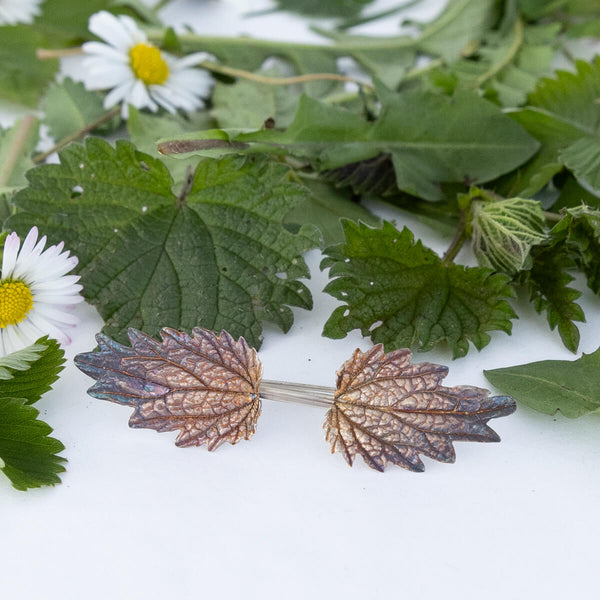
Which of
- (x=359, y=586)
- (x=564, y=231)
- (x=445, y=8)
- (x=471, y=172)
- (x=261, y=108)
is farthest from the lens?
(x=445, y=8)

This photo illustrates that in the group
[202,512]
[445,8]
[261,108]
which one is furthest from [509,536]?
[445,8]

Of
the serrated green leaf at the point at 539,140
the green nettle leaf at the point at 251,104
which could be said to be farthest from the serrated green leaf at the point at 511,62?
the green nettle leaf at the point at 251,104

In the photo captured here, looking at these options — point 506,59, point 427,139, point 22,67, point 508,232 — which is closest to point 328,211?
point 427,139

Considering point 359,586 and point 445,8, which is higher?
point 445,8

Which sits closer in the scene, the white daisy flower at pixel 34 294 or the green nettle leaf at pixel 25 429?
the green nettle leaf at pixel 25 429

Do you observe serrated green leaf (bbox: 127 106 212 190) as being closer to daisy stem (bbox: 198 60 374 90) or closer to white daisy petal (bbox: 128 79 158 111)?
white daisy petal (bbox: 128 79 158 111)

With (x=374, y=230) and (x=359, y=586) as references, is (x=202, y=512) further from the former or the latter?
(x=374, y=230)

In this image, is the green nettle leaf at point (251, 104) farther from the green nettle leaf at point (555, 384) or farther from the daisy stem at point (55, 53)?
the green nettle leaf at point (555, 384)

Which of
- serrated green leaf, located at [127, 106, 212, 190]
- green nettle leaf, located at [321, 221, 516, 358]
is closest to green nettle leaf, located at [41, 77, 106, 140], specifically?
serrated green leaf, located at [127, 106, 212, 190]
